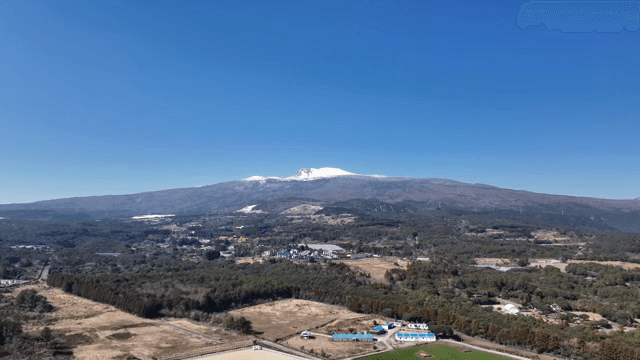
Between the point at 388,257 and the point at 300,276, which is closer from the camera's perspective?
the point at 300,276

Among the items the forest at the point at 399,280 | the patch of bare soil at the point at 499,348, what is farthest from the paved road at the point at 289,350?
the patch of bare soil at the point at 499,348

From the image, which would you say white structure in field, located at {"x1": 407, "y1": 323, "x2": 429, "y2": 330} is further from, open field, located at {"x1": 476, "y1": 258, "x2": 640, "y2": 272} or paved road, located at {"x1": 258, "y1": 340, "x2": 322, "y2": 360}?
open field, located at {"x1": 476, "y1": 258, "x2": 640, "y2": 272}

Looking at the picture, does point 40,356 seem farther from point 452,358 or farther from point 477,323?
point 477,323

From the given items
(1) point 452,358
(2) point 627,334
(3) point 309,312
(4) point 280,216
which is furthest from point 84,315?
(4) point 280,216

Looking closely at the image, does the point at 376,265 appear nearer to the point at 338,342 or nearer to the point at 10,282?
the point at 338,342

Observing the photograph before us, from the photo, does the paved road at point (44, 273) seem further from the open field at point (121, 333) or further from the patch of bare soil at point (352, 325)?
the patch of bare soil at point (352, 325)

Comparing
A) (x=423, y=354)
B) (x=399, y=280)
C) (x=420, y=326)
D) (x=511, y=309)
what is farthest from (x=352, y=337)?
(x=399, y=280)

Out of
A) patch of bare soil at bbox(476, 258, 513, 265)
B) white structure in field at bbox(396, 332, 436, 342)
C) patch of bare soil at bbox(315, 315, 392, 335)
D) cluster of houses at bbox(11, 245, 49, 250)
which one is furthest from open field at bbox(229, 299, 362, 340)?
cluster of houses at bbox(11, 245, 49, 250)
